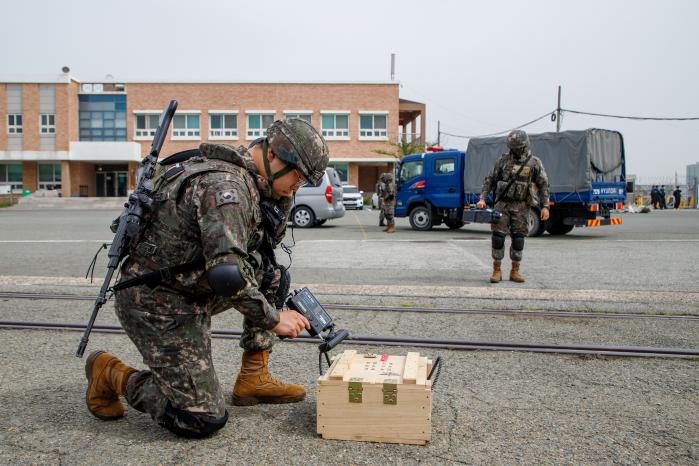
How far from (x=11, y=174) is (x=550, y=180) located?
46.8 m

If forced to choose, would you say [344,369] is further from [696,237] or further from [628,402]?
[696,237]

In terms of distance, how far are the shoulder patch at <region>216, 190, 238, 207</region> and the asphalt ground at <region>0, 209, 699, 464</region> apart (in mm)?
1141

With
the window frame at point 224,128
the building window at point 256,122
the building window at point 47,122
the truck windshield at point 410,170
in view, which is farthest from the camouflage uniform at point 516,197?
the building window at point 47,122

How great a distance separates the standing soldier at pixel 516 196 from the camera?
793 cm

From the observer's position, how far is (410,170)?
19391 millimetres

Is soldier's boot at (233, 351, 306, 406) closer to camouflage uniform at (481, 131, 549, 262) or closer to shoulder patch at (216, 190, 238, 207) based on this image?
shoulder patch at (216, 190, 238, 207)

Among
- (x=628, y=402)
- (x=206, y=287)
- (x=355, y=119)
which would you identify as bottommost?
(x=628, y=402)

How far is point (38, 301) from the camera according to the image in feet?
→ 21.6

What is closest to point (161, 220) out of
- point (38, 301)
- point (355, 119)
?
point (38, 301)

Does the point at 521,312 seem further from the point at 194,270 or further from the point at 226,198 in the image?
the point at 226,198

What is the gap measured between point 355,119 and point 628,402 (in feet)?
158

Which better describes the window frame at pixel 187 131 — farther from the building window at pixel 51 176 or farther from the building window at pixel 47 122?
the building window at pixel 51 176

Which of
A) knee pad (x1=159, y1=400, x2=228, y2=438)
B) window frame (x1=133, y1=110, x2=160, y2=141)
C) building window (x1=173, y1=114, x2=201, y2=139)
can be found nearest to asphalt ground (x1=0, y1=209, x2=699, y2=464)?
knee pad (x1=159, y1=400, x2=228, y2=438)

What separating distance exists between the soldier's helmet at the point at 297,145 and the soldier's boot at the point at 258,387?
1.13 meters
